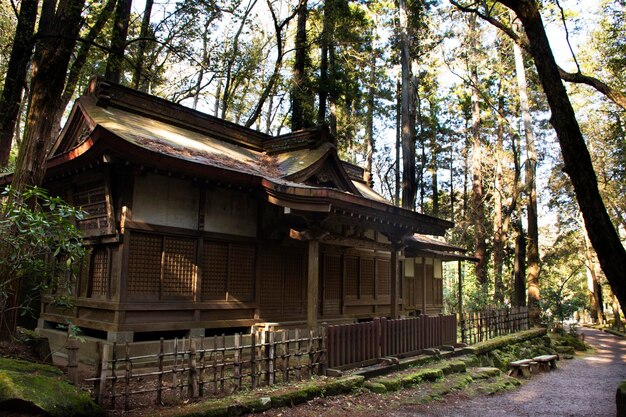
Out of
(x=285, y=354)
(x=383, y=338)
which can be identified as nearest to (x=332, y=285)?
(x=383, y=338)

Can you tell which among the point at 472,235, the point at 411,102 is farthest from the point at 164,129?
the point at 472,235

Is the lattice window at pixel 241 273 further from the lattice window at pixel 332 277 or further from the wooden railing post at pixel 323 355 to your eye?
the lattice window at pixel 332 277

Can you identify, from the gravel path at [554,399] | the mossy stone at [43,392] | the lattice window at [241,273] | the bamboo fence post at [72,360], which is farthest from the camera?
the lattice window at [241,273]

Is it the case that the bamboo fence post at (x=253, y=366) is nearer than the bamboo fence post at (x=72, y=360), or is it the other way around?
the bamboo fence post at (x=72, y=360)

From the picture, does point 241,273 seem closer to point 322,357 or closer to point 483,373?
point 322,357

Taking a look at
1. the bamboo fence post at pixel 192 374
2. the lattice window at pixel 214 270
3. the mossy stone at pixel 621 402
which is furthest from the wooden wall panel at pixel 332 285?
the mossy stone at pixel 621 402

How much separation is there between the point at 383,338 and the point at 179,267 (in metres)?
4.90

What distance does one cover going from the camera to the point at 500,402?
937 centimetres

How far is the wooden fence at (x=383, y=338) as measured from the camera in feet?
29.6

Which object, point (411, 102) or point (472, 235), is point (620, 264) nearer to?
point (411, 102)

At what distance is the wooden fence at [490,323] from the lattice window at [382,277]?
274 centimetres

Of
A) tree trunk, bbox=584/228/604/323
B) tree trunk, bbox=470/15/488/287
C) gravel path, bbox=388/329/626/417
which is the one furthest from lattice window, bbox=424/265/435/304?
tree trunk, bbox=584/228/604/323

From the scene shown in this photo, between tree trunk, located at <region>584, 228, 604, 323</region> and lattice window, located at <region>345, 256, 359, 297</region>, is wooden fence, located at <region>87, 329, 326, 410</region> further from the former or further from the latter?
tree trunk, located at <region>584, 228, 604, 323</region>

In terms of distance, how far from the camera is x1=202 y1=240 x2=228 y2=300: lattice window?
10.1 meters
